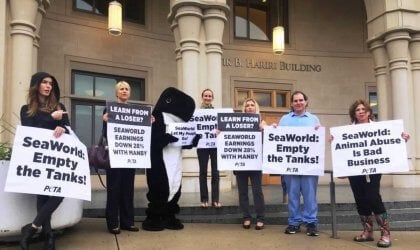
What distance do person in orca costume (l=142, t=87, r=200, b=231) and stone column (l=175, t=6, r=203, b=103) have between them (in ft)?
11.9

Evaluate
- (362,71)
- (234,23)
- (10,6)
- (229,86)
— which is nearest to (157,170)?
(10,6)

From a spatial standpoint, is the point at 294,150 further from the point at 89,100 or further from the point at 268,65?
the point at 268,65

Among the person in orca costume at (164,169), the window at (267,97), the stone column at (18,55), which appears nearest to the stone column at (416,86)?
the window at (267,97)

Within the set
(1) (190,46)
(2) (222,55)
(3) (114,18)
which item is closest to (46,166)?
(1) (190,46)

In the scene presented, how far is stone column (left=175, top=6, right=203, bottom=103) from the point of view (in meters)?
10.2

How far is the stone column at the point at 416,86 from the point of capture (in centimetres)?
1197

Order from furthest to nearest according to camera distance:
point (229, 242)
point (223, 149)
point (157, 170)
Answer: point (223, 149) → point (157, 170) → point (229, 242)

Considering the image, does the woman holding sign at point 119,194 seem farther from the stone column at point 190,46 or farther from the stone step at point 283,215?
the stone column at point 190,46

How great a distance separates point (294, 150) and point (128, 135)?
7.13 feet

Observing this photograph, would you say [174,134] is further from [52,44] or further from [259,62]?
[259,62]

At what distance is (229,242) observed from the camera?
5.84 metres

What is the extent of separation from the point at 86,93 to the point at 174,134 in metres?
6.46

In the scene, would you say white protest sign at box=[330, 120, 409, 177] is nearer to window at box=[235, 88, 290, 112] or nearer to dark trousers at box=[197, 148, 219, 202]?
dark trousers at box=[197, 148, 219, 202]

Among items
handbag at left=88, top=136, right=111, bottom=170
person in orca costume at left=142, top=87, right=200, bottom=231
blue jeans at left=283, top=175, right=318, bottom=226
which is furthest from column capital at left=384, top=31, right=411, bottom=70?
handbag at left=88, top=136, right=111, bottom=170
